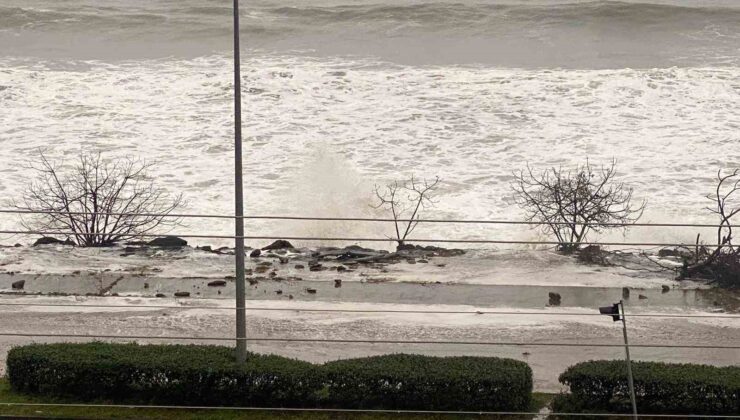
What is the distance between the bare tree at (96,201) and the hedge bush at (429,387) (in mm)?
8779

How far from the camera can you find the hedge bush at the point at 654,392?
43.5 ft

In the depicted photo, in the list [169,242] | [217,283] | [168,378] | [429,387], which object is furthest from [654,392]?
[169,242]

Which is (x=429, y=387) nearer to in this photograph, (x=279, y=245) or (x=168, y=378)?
(x=168, y=378)

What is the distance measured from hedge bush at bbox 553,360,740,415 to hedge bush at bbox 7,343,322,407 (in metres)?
3.28

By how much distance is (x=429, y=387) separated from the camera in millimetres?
13477

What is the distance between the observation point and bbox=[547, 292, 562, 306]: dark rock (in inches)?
771

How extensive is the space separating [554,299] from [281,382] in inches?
301

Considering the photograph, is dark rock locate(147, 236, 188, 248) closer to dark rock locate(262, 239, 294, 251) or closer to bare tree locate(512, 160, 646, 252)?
dark rock locate(262, 239, 294, 251)

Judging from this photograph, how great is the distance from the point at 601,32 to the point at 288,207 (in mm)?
20912

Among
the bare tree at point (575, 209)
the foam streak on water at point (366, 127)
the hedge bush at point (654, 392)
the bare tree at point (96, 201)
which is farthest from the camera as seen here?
the foam streak on water at point (366, 127)

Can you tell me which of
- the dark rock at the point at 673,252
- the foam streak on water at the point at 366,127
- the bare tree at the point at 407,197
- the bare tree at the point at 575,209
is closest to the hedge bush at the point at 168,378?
the bare tree at the point at 575,209

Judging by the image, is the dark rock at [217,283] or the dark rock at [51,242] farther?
the dark rock at [51,242]

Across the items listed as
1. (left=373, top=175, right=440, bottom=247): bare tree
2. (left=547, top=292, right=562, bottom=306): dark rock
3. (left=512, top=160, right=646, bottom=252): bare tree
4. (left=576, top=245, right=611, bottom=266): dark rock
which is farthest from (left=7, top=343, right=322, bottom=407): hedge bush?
(left=373, top=175, right=440, bottom=247): bare tree

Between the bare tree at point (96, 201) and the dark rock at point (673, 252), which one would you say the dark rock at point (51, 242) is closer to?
the bare tree at point (96, 201)
